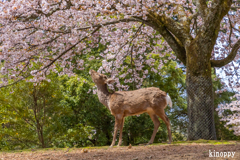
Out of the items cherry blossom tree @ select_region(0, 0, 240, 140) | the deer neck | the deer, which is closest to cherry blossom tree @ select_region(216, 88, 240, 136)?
cherry blossom tree @ select_region(0, 0, 240, 140)

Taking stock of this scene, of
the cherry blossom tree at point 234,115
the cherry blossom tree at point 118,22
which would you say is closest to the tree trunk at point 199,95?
the cherry blossom tree at point 118,22

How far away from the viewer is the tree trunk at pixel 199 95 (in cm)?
750

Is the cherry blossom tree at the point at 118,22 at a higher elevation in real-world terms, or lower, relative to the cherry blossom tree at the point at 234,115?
higher

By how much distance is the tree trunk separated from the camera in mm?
7504

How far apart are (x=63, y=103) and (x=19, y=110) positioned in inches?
94.4

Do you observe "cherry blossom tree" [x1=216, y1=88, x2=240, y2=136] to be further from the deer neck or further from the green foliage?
the green foliage

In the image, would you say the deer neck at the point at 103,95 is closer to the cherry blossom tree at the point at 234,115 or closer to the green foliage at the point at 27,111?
the green foliage at the point at 27,111

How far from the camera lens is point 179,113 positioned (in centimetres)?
1786

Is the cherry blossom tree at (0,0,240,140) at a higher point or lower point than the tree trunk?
higher

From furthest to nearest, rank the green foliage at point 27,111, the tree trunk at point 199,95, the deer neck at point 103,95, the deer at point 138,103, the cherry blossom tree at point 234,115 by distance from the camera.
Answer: the cherry blossom tree at point 234,115 → the green foliage at point 27,111 → the tree trunk at point 199,95 → the deer neck at point 103,95 → the deer at point 138,103

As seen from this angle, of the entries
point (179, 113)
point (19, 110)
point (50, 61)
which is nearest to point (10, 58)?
point (50, 61)

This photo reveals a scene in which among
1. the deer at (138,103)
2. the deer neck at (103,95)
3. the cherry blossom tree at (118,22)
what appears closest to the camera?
the deer at (138,103)

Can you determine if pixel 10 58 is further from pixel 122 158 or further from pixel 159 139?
pixel 159 139

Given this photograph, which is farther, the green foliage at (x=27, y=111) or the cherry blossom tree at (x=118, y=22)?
the green foliage at (x=27, y=111)
